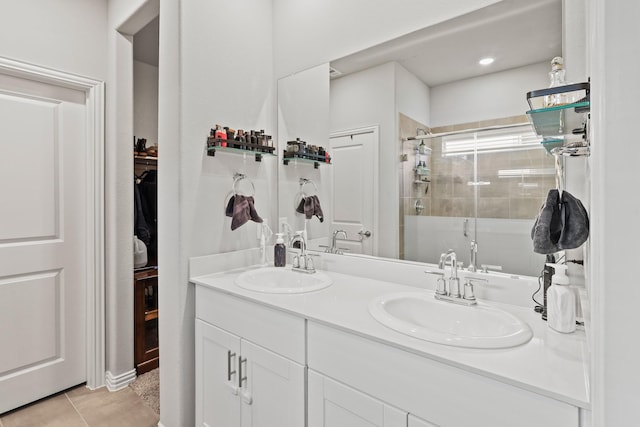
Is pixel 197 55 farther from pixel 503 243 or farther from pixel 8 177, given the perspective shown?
pixel 503 243

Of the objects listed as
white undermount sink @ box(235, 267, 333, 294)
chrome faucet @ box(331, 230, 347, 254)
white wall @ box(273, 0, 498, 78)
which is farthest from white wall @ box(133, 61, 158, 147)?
chrome faucet @ box(331, 230, 347, 254)

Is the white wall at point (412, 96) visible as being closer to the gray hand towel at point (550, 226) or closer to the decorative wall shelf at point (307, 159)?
the decorative wall shelf at point (307, 159)

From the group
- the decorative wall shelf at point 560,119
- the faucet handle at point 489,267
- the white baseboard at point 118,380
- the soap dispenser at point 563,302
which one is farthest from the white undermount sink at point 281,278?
the white baseboard at point 118,380

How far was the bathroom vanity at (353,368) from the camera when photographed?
78cm

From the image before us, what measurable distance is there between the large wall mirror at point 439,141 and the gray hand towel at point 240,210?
37cm

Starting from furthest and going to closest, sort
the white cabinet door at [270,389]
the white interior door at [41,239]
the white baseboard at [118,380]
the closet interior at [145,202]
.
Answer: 1. the closet interior at [145,202]
2. the white baseboard at [118,380]
3. the white interior door at [41,239]
4. the white cabinet door at [270,389]

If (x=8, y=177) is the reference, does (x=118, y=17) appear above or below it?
above

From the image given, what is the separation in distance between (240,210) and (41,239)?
135 centimetres

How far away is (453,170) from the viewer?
1.41m

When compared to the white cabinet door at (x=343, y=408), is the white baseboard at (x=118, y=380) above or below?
below

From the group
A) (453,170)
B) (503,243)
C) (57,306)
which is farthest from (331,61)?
(57,306)

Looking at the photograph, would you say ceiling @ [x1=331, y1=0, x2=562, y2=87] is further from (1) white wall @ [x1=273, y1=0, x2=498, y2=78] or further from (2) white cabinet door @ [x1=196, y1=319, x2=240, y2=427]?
(2) white cabinet door @ [x1=196, y1=319, x2=240, y2=427]

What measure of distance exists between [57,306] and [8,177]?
0.85 metres

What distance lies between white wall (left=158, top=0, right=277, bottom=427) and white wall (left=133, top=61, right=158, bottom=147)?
163cm
